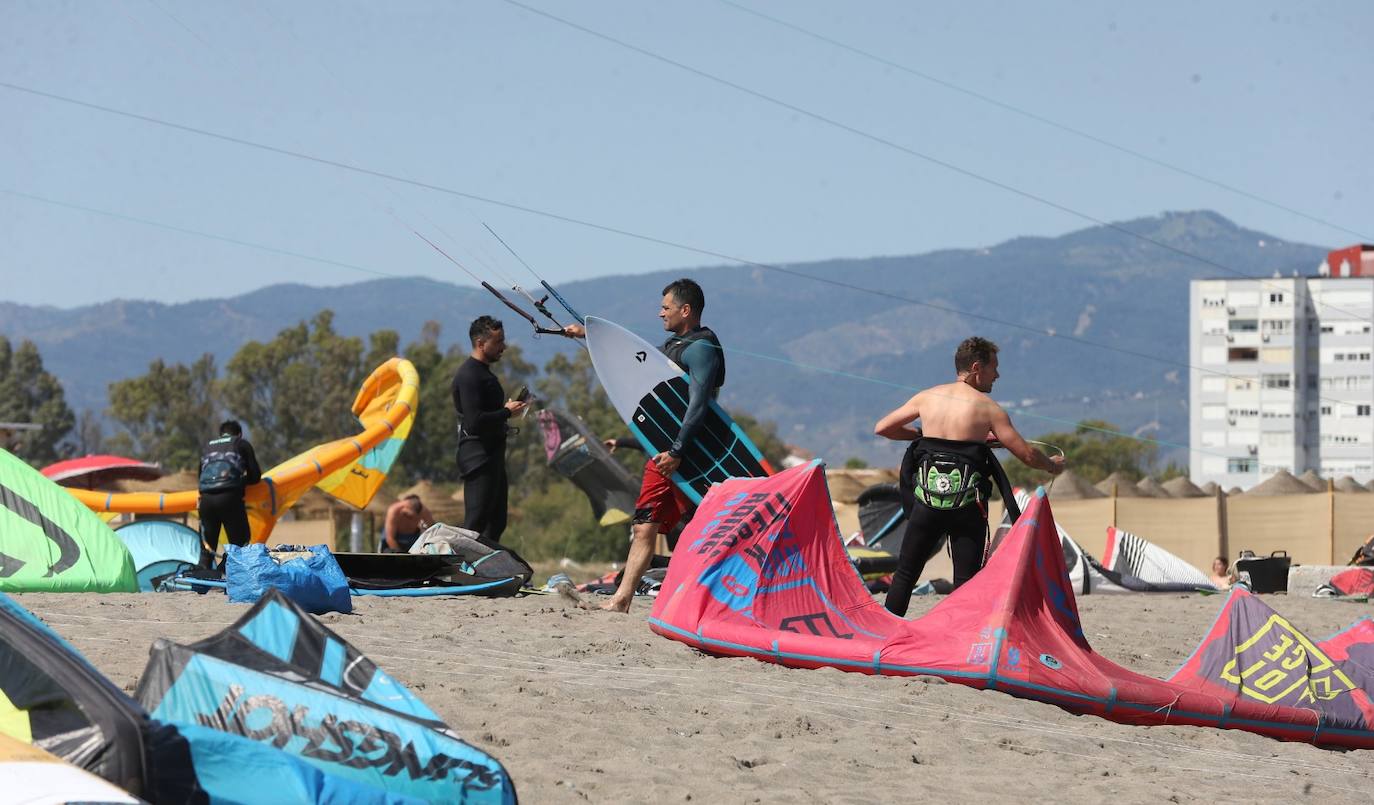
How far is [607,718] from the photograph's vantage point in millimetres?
5035

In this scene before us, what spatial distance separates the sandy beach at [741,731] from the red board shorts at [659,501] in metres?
0.84

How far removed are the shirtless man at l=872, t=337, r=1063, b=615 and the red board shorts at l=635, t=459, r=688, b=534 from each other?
1.27 metres

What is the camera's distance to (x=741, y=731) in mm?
5020

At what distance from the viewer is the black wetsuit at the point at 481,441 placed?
878 cm

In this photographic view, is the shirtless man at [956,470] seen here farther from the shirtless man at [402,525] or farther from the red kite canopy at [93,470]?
the red kite canopy at [93,470]

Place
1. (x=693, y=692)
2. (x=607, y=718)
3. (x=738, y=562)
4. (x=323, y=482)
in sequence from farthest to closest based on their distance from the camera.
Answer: (x=323, y=482), (x=738, y=562), (x=693, y=692), (x=607, y=718)

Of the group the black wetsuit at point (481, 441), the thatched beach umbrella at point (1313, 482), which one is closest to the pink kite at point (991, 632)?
the black wetsuit at point (481, 441)

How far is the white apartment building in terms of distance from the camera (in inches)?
4496

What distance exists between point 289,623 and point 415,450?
69242 mm

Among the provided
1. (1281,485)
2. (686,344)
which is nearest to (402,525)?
(686,344)

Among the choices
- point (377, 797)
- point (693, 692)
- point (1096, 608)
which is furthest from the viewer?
point (1096, 608)

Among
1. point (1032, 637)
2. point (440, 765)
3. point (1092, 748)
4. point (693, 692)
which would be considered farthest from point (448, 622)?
point (440, 765)

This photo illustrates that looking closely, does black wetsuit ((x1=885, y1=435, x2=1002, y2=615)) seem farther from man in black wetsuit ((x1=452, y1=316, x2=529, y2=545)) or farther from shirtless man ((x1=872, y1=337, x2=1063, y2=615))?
man in black wetsuit ((x1=452, y1=316, x2=529, y2=545))

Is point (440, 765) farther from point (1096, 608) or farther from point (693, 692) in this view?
point (1096, 608)
